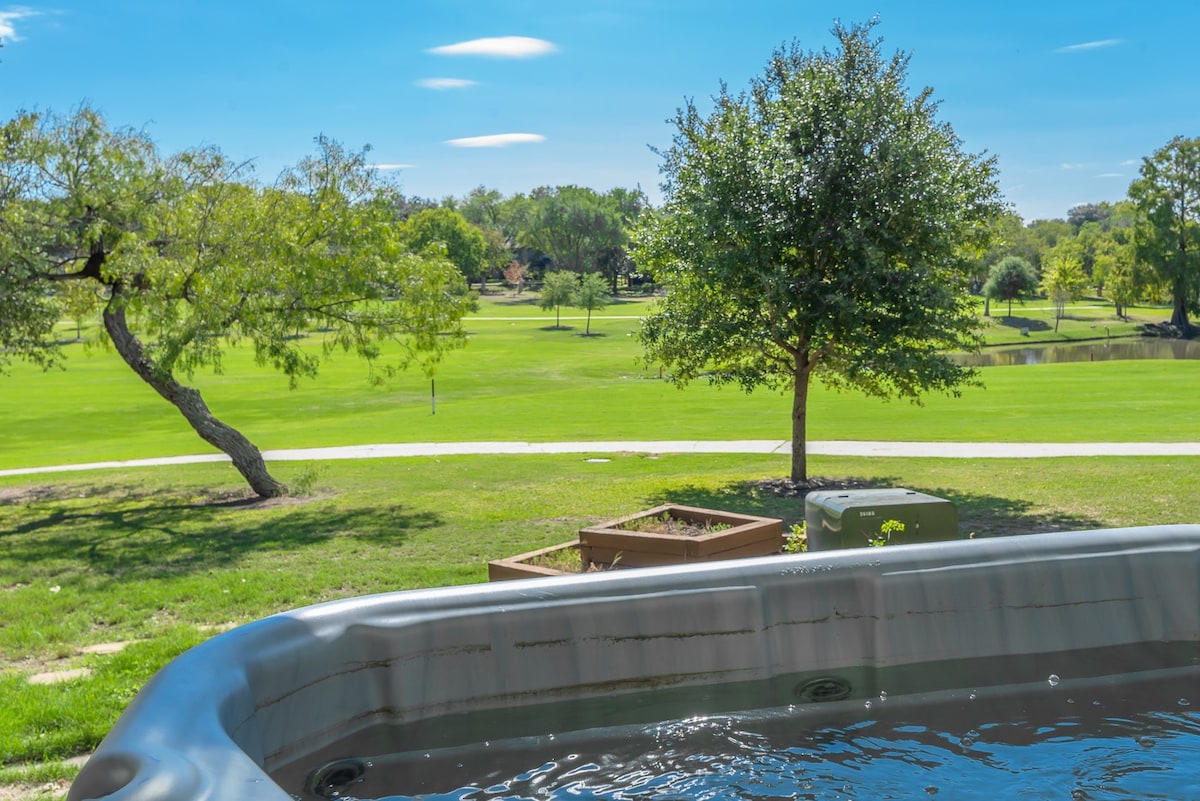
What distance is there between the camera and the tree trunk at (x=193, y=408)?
48.7ft

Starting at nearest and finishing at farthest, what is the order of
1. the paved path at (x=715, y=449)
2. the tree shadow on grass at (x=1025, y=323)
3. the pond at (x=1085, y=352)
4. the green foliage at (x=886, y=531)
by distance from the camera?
the green foliage at (x=886, y=531) → the paved path at (x=715, y=449) → the pond at (x=1085, y=352) → the tree shadow on grass at (x=1025, y=323)

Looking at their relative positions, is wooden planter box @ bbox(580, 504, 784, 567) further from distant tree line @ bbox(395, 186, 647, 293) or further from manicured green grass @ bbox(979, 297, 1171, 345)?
distant tree line @ bbox(395, 186, 647, 293)

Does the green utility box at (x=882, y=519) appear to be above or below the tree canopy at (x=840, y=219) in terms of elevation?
below

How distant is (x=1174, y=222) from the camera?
231ft

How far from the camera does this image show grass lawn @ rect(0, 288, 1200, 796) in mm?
7934

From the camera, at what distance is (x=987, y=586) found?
5258mm

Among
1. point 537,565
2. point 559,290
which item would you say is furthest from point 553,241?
point 537,565

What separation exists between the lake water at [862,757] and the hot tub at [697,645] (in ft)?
0.22

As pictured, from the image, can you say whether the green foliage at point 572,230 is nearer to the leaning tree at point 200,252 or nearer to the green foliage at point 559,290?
the green foliage at point 559,290

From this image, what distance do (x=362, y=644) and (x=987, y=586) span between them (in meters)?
2.88

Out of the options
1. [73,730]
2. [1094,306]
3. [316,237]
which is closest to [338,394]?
[316,237]

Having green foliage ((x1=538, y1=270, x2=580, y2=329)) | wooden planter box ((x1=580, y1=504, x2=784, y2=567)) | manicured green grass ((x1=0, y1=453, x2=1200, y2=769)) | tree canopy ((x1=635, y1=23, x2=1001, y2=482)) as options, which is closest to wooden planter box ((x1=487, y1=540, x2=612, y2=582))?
wooden planter box ((x1=580, y1=504, x2=784, y2=567))

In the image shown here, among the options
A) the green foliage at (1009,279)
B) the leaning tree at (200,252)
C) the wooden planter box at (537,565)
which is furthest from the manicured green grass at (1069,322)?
the wooden planter box at (537,565)

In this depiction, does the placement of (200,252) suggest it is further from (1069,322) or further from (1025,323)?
(1069,322)
